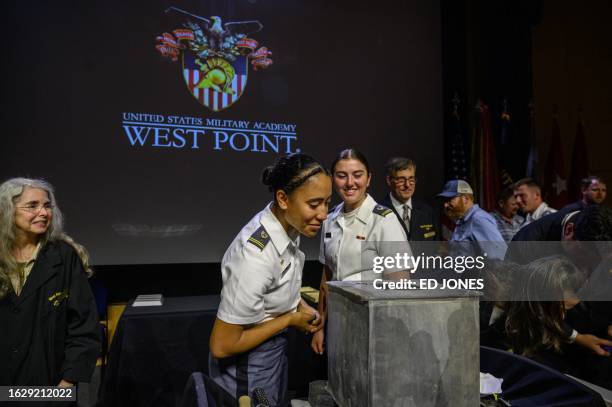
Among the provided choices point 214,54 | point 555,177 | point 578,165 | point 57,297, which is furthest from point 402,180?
point 578,165

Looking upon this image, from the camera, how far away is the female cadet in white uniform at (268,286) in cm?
108

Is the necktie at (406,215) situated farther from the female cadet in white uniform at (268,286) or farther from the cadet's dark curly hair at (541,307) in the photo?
the female cadet in white uniform at (268,286)

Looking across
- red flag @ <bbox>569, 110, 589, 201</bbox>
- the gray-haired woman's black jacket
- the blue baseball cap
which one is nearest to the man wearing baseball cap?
the blue baseball cap

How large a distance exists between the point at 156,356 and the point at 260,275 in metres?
1.64

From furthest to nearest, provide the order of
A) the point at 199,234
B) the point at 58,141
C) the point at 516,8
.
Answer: the point at 516,8
the point at 199,234
the point at 58,141

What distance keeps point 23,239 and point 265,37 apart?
112 inches

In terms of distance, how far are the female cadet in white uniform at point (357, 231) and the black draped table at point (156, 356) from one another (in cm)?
77

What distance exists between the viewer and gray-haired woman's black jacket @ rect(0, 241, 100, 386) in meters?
1.64

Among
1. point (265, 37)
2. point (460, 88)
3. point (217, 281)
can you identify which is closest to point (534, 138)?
point (460, 88)

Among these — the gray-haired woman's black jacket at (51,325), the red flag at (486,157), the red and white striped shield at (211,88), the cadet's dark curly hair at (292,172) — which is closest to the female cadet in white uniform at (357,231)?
the cadet's dark curly hair at (292,172)

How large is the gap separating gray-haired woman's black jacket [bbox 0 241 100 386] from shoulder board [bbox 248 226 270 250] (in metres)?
1.08

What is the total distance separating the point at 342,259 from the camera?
1863 millimetres

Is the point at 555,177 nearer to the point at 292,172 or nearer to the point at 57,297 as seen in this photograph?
the point at 292,172

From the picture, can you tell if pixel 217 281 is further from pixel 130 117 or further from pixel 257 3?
pixel 257 3
